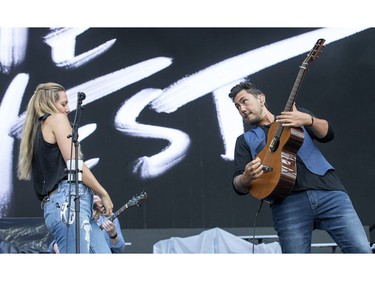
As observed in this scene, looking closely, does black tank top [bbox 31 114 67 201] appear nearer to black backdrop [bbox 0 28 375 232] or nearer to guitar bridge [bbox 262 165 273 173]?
guitar bridge [bbox 262 165 273 173]

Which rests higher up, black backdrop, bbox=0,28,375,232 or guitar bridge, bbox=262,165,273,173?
black backdrop, bbox=0,28,375,232

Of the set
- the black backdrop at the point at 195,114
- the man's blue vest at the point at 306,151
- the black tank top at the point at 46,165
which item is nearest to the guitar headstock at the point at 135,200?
the black backdrop at the point at 195,114

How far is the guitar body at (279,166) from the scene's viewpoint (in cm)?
471

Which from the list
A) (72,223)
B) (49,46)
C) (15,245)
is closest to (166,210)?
(15,245)

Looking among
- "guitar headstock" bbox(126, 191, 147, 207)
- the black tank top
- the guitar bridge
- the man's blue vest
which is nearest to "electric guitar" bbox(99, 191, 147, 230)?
"guitar headstock" bbox(126, 191, 147, 207)

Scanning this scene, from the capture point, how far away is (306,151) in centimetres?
488

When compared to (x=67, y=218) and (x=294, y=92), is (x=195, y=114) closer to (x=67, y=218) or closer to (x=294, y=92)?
(x=294, y=92)

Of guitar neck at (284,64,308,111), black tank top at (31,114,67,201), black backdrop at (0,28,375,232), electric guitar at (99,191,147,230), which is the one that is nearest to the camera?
black tank top at (31,114,67,201)

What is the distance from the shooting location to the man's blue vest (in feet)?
15.7

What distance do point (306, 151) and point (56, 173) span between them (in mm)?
1462

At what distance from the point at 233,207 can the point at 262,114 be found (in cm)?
252

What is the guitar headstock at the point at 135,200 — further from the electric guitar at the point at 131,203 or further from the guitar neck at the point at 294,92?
the guitar neck at the point at 294,92

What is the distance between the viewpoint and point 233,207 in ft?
24.6
